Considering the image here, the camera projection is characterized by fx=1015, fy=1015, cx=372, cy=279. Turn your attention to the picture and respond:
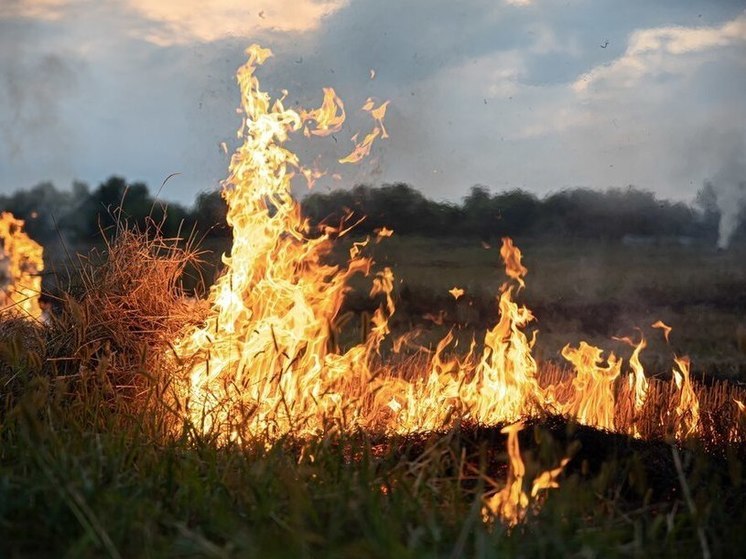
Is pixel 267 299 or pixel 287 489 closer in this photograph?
pixel 287 489

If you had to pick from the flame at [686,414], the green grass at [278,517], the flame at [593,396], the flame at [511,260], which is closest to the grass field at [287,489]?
the green grass at [278,517]

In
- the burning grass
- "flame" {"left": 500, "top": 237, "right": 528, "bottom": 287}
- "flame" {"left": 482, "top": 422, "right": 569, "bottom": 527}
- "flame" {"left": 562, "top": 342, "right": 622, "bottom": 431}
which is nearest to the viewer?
the burning grass

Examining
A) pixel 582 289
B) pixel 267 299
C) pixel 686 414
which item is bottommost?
pixel 686 414

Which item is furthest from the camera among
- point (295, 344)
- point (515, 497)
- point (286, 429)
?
point (295, 344)

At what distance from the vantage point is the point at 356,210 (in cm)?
1641

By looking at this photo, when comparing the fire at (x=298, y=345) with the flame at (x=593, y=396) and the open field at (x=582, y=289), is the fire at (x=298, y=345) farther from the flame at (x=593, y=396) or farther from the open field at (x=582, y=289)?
the open field at (x=582, y=289)

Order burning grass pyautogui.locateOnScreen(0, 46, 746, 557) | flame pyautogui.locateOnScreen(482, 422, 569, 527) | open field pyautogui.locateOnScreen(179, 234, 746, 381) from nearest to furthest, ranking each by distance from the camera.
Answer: burning grass pyautogui.locateOnScreen(0, 46, 746, 557)
flame pyautogui.locateOnScreen(482, 422, 569, 527)
open field pyautogui.locateOnScreen(179, 234, 746, 381)

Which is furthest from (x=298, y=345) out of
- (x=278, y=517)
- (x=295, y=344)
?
(x=278, y=517)

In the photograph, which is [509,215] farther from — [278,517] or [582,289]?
[278,517]

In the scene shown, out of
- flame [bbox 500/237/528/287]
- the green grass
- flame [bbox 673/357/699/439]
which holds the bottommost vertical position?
the green grass

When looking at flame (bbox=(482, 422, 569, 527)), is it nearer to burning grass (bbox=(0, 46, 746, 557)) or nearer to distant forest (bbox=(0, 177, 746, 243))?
burning grass (bbox=(0, 46, 746, 557))

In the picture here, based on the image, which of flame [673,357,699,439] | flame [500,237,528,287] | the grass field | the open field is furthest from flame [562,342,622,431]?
the open field

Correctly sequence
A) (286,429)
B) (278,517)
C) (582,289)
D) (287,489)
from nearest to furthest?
(278,517), (287,489), (286,429), (582,289)

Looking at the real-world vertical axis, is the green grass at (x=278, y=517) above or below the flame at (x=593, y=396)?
below
